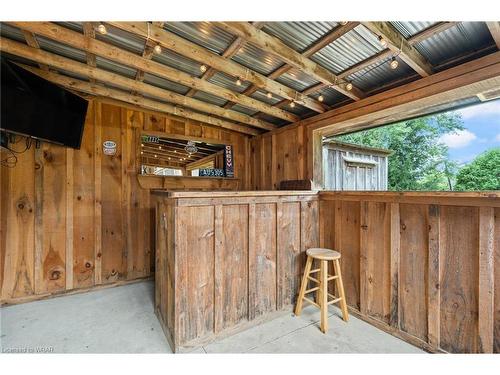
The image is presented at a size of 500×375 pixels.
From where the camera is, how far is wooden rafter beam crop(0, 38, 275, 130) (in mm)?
1936

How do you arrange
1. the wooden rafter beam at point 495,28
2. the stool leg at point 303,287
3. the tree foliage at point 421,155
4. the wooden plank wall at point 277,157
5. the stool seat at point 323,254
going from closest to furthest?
1. the wooden rafter beam at point 495,28
2. the stool seat at point 323,254
3. the stool leg at point 303,287
4. the wooden plank wall at point 277,157
5. the tree foliage at point 421,155

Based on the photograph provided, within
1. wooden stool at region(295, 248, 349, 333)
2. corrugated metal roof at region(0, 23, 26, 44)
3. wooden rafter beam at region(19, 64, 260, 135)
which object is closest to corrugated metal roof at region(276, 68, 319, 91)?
wooden rafter beam at region(19, 64, 260, 135)

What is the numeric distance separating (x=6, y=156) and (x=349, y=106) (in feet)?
13.4

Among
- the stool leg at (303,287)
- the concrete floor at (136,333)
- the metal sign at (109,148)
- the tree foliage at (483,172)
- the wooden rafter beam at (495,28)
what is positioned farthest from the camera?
the tree foliage at (483,172)

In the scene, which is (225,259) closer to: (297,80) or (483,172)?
(297,80)

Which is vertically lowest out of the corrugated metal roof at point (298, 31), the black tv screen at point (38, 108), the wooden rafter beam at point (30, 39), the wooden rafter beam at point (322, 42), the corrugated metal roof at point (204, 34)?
the black tv screen at point (38, 108)

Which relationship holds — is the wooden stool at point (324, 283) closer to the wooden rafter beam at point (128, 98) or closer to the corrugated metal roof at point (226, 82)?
the corrugated metal roof at point (226, 82)

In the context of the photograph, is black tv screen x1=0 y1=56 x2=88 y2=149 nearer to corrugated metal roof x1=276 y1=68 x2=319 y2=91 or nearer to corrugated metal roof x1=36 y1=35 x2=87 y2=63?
corrugated metal roof x1=36 y1=35 x2=87 y2=63

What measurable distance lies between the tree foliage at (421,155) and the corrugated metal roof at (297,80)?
4195 millimetres

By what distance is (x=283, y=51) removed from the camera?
1.81 meters

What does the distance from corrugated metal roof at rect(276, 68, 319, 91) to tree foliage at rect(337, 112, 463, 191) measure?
4.19m

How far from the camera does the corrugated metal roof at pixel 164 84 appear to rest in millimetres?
2529

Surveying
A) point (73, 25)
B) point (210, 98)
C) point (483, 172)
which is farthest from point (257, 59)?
point (483, 172)

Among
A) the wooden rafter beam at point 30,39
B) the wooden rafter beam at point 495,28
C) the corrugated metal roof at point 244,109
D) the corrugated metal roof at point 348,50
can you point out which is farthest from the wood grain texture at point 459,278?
the wooden rafter beam at point 30,39
